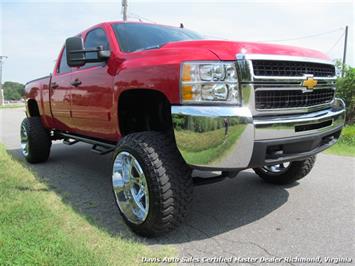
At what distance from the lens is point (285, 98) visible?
291cm

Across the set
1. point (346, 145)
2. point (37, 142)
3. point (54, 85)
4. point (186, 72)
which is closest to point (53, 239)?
point (186, 72)

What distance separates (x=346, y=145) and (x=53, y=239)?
6911 millimetres

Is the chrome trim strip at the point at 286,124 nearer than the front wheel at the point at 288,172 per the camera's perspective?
Yes

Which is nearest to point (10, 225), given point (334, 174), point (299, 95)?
point (299, 95)

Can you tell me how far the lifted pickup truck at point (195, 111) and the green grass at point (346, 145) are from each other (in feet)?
11.7

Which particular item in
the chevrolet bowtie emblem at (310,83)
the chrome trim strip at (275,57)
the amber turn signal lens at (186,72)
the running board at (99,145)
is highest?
the chrome trim strip at (275,57)

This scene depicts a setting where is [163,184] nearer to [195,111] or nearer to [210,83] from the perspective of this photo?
[195,111]

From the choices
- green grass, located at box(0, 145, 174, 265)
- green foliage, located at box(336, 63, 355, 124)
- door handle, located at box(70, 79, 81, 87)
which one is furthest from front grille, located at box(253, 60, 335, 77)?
green foliage, located at box(336, 63, 355, 124)

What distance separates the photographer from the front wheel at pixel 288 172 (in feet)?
13.9

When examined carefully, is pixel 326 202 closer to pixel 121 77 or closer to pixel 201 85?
pixel 201 85

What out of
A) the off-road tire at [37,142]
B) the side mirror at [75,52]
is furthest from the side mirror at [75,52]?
the off-road tire at [37,142]

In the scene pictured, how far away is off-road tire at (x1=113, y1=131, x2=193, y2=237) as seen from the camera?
9.40 feet

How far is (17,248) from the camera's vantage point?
2.71 metres

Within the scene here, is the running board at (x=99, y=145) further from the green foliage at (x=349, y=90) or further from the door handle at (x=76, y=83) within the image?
the green foliage at (x=349, y=90)
